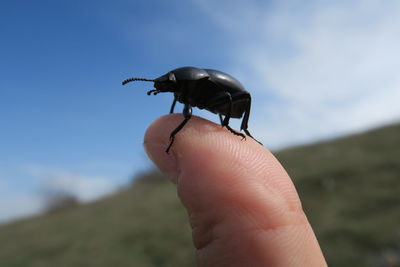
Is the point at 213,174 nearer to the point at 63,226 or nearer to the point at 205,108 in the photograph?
the point at 205,108

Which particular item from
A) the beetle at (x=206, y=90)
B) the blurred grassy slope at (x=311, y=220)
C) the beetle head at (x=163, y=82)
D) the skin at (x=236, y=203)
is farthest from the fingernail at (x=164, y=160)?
the blurred grassy slope at (x=311, y=220)

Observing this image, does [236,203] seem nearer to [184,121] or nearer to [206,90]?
[184,121]

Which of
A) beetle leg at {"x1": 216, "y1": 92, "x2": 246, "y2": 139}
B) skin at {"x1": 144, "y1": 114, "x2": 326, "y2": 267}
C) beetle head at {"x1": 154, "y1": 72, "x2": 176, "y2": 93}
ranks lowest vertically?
skin at {"x1": 144, "y1": 114, "x2": 326, "y2": 267}

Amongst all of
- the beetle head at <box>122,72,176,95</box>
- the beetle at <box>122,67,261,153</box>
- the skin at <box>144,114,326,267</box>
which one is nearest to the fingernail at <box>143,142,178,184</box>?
the skin at <box>144,114,326,267</box>

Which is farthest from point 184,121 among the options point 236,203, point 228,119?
point 236,203

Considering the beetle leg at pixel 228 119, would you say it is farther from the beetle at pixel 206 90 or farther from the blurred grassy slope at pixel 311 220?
the blurred grassy slope at pixel 311 220

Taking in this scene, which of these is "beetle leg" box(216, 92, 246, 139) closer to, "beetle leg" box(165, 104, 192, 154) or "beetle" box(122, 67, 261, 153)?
"beetle" box(122, 67, 261, 153)

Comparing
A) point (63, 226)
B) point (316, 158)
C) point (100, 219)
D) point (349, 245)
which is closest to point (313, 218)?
point (349, 245)
